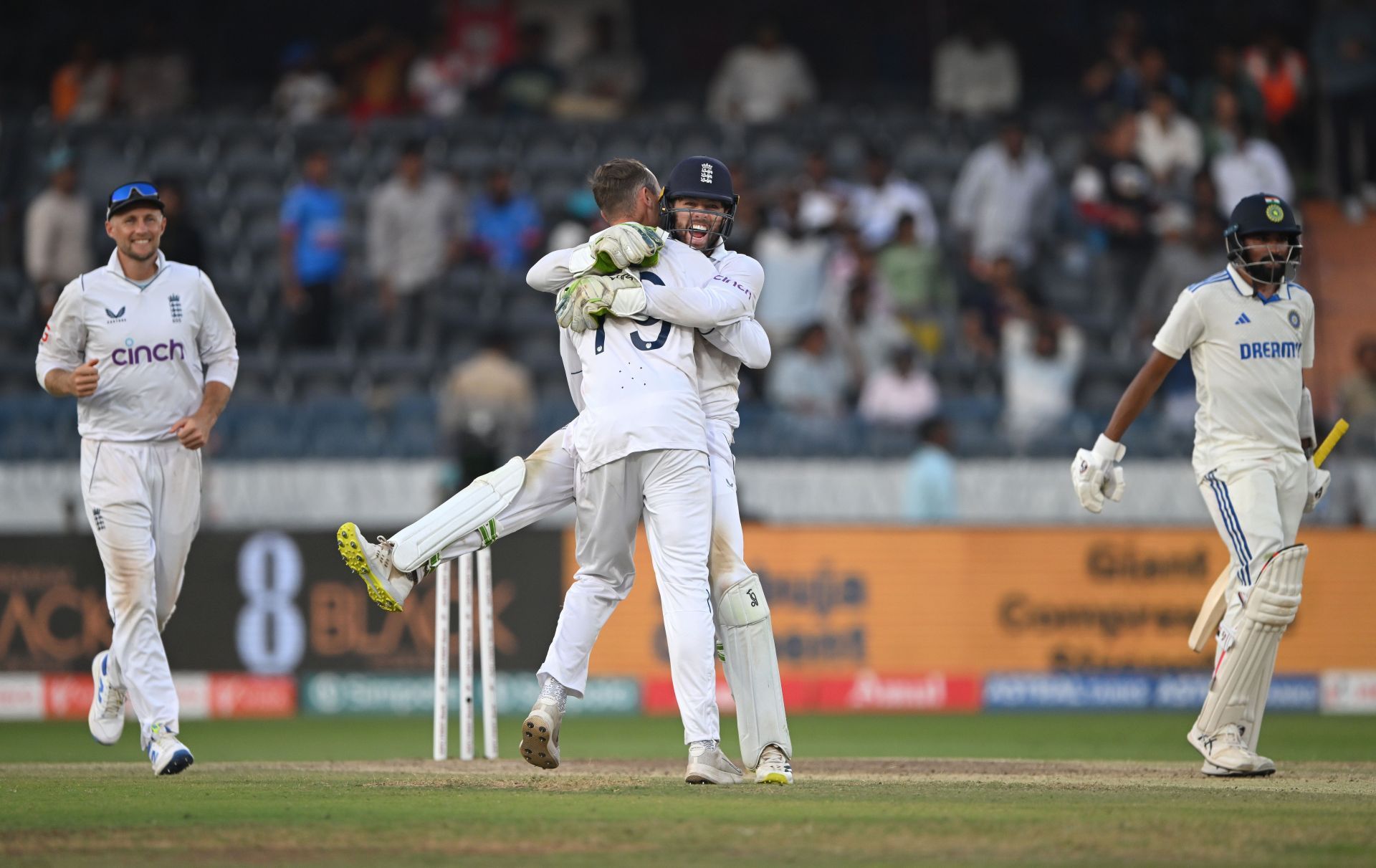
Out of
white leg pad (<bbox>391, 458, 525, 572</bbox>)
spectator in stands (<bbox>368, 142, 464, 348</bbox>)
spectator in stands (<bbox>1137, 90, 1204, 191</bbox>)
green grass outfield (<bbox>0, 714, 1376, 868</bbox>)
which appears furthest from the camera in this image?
spectator in stands (<bbox>1137, 90, 1204, 191</bbox>)

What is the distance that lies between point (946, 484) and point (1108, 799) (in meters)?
7.72

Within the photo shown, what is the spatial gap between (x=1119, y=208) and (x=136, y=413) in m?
11.0

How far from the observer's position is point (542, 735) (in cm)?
696

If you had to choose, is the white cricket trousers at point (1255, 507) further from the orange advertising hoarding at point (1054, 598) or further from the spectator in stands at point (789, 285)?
the spectator in stands at point (789, 285)

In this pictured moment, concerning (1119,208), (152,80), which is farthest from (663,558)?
(152,80)

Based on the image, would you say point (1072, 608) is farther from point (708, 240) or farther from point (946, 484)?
point (708, 240)

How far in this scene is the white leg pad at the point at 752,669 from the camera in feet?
23.3

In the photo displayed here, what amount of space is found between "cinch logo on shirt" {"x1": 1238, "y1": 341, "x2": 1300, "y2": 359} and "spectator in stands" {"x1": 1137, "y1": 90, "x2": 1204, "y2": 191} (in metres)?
9.54

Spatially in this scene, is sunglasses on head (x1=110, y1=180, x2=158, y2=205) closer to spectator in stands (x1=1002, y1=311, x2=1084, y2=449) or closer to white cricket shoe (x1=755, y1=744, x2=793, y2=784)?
white cricket shoe (x1=755, y1=744, x2=793, y2=784)

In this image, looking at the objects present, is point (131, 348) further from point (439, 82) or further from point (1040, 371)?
point (439, 82)

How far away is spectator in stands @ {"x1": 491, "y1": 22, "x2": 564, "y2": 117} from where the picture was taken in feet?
60.4

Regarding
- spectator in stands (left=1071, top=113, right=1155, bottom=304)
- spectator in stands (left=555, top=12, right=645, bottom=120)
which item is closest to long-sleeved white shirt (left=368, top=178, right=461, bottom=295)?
spectator in stands (left=555, top=12, right=645, bottom=120)

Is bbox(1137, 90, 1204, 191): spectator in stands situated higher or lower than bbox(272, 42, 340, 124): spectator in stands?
lower

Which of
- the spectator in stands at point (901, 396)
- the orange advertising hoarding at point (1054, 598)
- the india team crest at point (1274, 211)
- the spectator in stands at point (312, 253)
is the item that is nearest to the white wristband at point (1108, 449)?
the india team crest at point (1274, 211)
